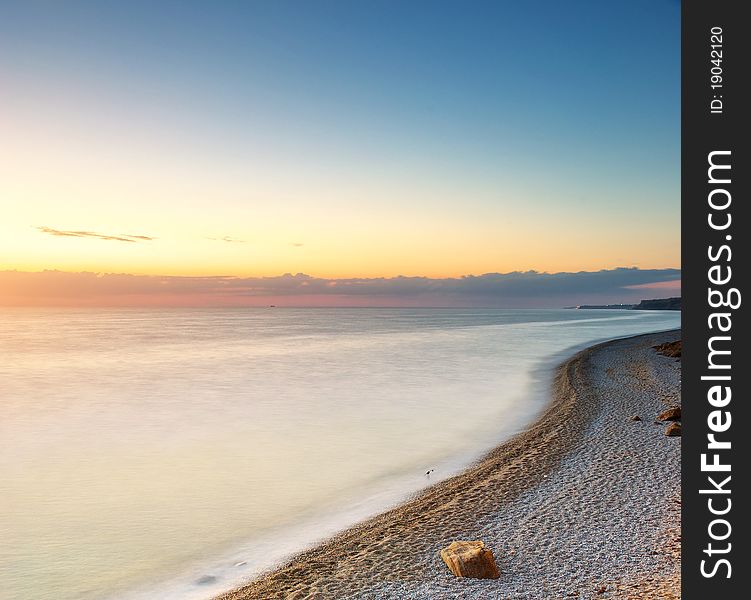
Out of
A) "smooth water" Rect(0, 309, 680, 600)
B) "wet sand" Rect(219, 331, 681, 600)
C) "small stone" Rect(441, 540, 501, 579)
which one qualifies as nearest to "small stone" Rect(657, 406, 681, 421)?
"wet sand" Rect(219, 331, 681, 600)

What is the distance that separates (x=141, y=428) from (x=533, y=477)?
1609cm

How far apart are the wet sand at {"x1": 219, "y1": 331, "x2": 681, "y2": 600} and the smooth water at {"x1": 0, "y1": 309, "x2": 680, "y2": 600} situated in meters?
1.33

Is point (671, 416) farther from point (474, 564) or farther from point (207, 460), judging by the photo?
point (207, 460)

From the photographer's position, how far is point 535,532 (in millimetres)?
9516

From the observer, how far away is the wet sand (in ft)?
25.0

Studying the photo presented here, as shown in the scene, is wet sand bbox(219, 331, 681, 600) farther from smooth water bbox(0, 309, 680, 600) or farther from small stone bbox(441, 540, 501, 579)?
smooth water bbox(0, 309, 680, 600)

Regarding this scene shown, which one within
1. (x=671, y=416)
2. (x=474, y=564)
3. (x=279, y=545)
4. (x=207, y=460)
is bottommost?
(x=207, y=460)

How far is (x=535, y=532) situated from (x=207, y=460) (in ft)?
36.2

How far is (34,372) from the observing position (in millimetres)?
42344

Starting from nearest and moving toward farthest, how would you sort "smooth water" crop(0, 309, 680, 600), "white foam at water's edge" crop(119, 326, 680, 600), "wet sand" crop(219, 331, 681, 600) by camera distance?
1. "wet sand" crop(219, 331, 681, 600)
2. "white foam at water's edge" crop(119, 326, 680, 600)
3. "smooth water" crop(0, 309, 680, 600)

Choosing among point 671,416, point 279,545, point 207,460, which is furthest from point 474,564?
point 671,416

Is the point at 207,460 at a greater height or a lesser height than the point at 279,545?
lesser

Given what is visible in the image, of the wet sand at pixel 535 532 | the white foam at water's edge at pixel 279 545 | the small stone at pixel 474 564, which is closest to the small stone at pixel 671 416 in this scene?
the wet sand at pixel 535 532

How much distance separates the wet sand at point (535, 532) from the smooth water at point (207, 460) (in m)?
1.33
